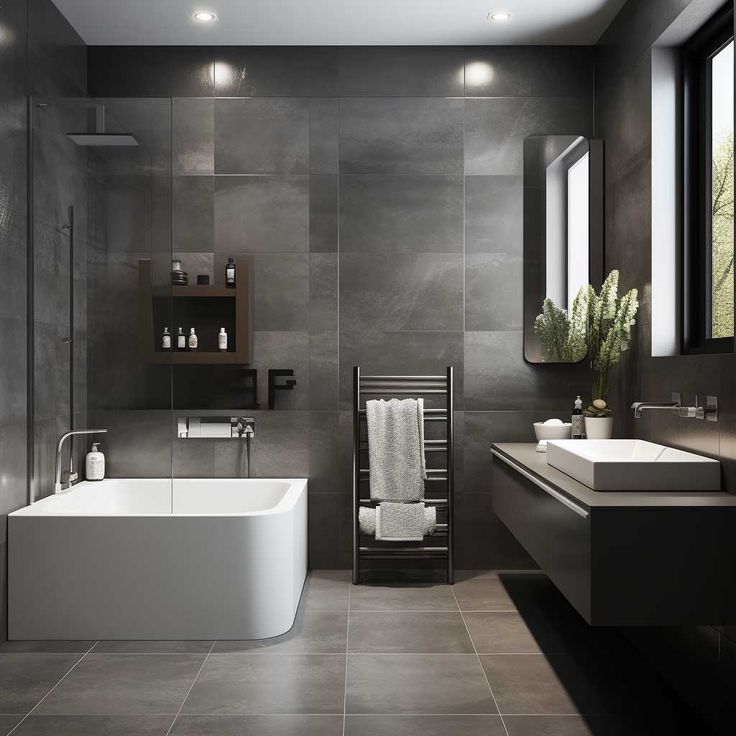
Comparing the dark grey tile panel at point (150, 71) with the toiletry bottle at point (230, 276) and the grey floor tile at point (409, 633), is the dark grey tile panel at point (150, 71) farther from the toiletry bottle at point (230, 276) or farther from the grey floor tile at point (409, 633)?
the grey floor tile at point (409, 633)

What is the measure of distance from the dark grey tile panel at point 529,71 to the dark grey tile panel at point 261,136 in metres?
0.95

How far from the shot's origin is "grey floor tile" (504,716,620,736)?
2.37 meters

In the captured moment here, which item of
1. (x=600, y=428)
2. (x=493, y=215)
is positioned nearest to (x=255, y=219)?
(x=493, y=215)

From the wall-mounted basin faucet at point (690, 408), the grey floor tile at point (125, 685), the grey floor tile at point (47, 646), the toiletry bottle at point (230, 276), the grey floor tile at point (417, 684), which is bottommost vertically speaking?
the grey floor tile at point (417, 684)

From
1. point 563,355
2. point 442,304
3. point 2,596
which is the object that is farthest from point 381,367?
point 2,596

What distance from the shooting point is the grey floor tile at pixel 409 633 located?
308 centimetres

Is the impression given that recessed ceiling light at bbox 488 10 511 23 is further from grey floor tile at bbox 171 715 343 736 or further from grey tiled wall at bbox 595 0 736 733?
grey floor tile at bbox 171 715 343 736

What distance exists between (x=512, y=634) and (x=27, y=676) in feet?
6.20

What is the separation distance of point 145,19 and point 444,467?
2.77m

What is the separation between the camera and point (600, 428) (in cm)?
354

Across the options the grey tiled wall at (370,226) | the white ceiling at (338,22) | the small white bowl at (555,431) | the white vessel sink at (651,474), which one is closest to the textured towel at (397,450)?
the grey tiled wall at (370,226)

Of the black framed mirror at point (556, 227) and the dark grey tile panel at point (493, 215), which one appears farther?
the dark grey tile panel at point (493, 215)

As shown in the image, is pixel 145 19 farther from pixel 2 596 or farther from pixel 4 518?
pixel 2 596

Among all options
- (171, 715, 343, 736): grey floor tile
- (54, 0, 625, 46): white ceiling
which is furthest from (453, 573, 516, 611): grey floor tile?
(54, 0, 625, 46): white ceiling
